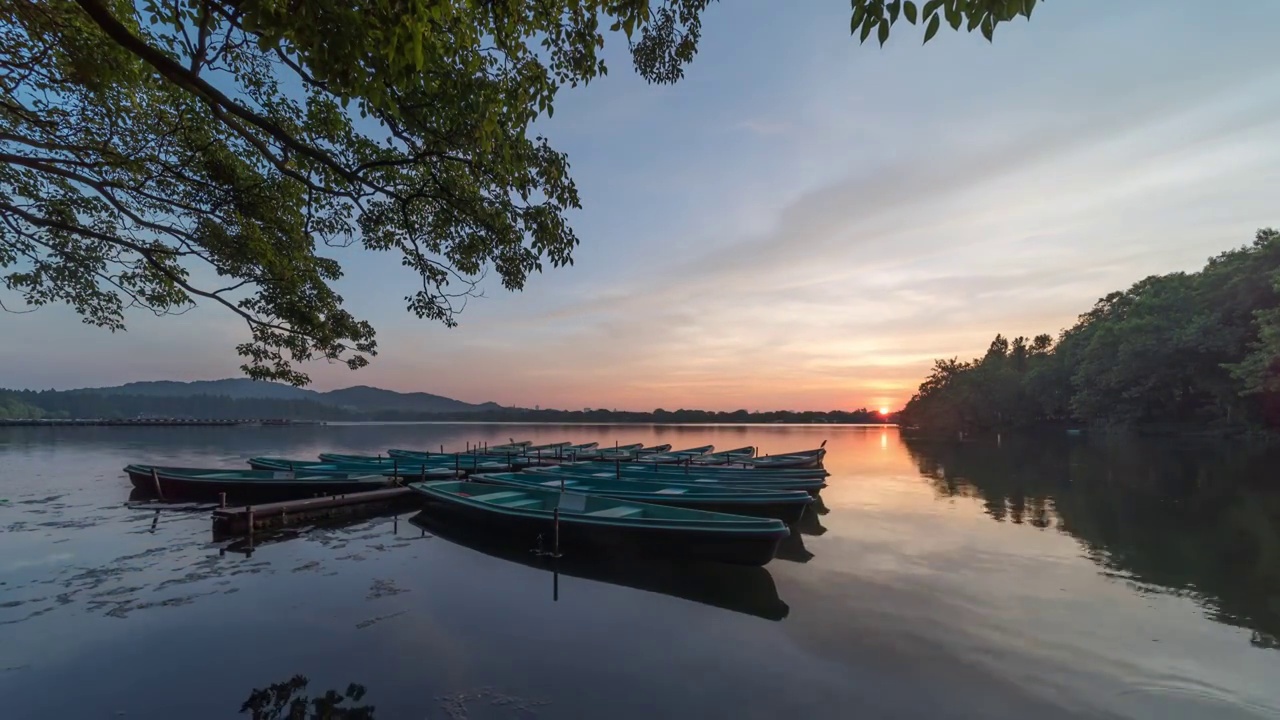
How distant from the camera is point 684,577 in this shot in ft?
34.5

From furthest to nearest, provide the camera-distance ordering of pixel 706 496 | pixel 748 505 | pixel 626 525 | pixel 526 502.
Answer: pixel 526 502, pixel 706 496, pixel 748 505, pixel 626 525

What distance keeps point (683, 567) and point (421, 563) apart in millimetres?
5744

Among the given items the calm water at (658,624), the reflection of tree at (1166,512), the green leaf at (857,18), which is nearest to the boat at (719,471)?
the calm water at (658,624)

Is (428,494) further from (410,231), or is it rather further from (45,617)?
(410,231)

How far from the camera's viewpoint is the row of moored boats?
1042 cm

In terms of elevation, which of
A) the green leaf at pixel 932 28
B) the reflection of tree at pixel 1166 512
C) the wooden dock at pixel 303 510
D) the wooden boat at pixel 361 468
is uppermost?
the green leaf at pixel 932 28

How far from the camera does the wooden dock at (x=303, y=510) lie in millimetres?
13617

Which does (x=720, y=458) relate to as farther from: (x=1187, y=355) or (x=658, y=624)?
(x=1187, y=355)

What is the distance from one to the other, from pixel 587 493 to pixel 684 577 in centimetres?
523

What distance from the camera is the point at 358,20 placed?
3486mm

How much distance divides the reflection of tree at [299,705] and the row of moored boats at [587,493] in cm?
568

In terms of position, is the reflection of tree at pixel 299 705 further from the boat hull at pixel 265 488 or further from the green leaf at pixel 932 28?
the boat hull at pixel 265 488

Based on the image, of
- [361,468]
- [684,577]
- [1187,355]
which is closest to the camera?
[684,577]

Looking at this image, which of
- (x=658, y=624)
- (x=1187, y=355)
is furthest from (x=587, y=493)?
(x=1187, y=355)
